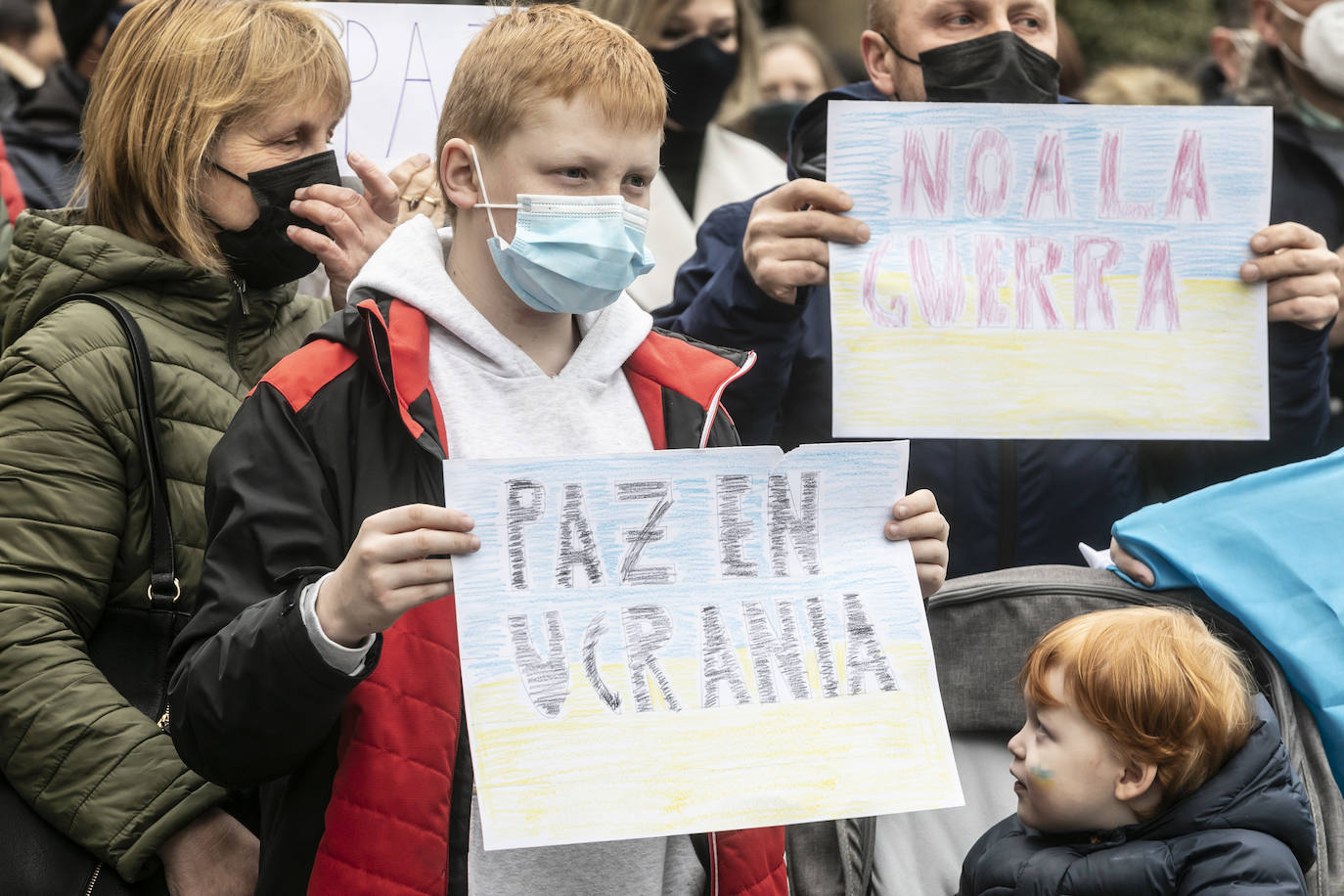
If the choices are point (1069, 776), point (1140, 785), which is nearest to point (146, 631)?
point (1069, 776)

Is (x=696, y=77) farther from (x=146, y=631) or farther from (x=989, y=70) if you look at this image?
(x=146, y=631)

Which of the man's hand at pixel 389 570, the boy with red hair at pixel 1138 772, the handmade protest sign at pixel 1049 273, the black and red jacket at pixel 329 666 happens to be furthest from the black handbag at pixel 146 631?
the boy with red hair at pixel 1138 772

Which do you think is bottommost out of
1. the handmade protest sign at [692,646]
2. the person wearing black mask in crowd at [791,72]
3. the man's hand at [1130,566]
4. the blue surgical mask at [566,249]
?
the person wearing black mask in crowd at [791,72]

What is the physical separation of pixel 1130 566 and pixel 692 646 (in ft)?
3.28

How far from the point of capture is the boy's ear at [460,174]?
7.74ft

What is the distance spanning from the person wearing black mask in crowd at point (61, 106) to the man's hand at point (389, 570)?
10.4 ft

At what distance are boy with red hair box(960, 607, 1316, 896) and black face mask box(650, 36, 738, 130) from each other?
93.9 inches

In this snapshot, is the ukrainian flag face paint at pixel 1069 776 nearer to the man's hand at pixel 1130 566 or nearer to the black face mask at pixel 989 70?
the man's hand at pixel 1130 566

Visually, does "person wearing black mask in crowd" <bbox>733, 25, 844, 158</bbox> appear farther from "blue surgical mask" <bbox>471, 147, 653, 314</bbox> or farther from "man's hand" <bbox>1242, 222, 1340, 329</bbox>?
"blue surgical mask" <bbox>471, 147, 653, 314</bbox>

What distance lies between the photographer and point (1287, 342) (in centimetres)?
307

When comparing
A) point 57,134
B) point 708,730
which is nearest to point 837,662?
point 708,730

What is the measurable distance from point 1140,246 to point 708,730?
1463mm

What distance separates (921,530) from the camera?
2.21 m

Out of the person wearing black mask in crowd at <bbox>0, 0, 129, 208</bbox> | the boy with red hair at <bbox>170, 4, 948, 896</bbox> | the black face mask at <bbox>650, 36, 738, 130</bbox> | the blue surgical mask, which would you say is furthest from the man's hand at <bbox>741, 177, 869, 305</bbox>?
the person wearing black mask in crowd at <bbox>0, 0, 129, 208</bbox>
